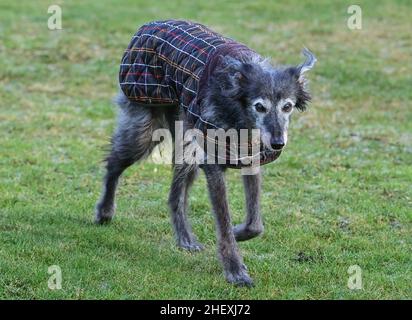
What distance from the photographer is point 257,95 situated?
6086 mm

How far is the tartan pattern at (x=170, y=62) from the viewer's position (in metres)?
6.66

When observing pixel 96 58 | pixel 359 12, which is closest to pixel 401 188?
pixel 96 58

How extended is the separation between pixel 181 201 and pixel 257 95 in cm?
192

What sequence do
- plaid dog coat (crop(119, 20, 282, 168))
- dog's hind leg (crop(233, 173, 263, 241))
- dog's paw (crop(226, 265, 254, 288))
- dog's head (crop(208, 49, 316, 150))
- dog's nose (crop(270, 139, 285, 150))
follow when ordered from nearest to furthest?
dog's nose (crop(270, 139, 285, 150))
dog's head (crop(208, 49, 316, 150))
dog's paw (crop(226, 265, 254, 288))
plaid dog coat (crop(119, 20, 282, 168))
dog's hind leg (crop(233, 173, 263, 241))

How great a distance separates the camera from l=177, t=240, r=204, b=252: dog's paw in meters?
7.30

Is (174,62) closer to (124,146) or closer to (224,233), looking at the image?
(124,146)

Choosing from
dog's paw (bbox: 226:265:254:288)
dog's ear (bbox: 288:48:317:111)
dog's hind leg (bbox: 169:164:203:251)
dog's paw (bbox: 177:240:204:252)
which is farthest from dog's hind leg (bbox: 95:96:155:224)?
dog's paw (bbox: 226:265:254:288)

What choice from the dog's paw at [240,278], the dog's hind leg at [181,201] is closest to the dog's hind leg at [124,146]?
the dog's hind leg at [181,201]

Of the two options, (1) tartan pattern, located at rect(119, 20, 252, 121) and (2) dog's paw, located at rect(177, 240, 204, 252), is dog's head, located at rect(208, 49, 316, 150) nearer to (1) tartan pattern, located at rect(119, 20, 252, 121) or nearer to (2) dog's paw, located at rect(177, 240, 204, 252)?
(1) tartan pattern, located at rect(119, 20, 252, 121)

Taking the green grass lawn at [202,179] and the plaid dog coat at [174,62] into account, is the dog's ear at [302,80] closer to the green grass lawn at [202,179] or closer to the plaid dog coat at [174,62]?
the plaid dog coat at [174,62]

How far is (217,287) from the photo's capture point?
622cm

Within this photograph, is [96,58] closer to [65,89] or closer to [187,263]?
[65,89]

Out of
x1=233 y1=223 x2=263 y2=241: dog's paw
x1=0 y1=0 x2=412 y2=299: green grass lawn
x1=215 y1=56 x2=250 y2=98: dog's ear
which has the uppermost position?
x1=215 y1=56 x2=250 y2=98: dog's ear

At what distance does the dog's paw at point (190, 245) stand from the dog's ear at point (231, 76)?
176cm
